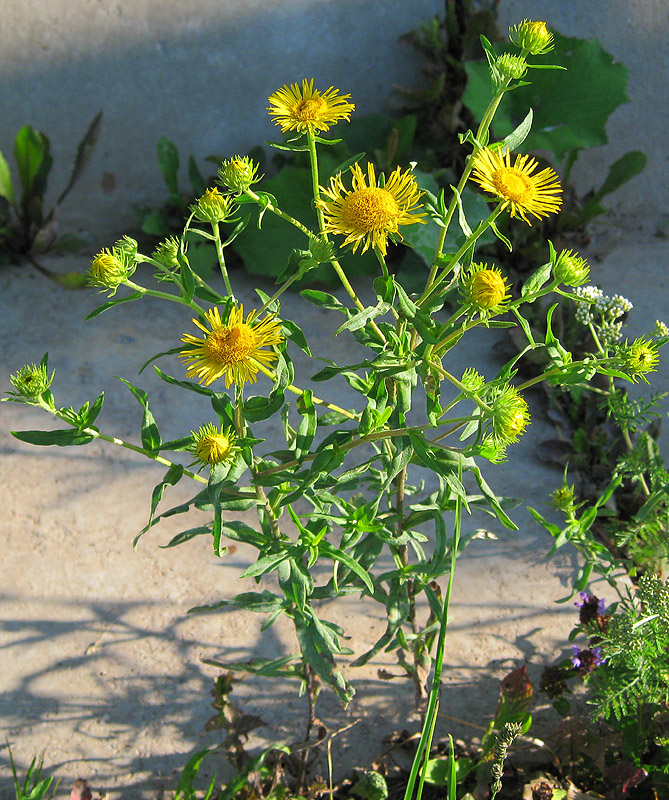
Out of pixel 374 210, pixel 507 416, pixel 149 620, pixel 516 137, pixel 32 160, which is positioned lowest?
pixel 149 620

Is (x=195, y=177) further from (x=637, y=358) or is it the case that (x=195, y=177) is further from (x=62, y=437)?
(x=637, y=358)

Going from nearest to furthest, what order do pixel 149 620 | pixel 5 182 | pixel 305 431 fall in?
pixel 305 431 < pixel 149 620 < pixel 5 182

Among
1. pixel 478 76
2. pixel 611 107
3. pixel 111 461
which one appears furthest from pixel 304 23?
pixel 111 461

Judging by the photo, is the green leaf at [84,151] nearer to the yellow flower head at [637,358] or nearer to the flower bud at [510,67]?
the flower bud at [510,67]

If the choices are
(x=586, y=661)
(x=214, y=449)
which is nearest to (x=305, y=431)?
(x=214, y=449)

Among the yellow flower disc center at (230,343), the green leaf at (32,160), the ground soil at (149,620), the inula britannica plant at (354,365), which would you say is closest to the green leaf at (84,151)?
the green leaf at (32,160)

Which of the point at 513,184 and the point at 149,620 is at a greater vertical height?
the point at 513,184

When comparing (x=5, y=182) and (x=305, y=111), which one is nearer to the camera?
(x=305, y=111)
